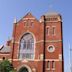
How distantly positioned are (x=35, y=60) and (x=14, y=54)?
5.13 meters

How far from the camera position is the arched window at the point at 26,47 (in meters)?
50.0

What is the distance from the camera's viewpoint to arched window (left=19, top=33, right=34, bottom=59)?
49991mm

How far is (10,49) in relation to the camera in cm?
5216

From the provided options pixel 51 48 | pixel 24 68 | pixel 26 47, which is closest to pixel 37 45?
pixel 26 47

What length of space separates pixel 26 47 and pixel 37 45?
2696mm

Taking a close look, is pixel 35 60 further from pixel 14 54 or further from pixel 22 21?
pixel 22 21

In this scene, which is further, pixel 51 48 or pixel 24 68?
pixel 51 48

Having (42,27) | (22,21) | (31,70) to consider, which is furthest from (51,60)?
(22,21)

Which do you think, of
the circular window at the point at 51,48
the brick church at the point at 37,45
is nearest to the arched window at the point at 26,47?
the brick church at the point at 37,45

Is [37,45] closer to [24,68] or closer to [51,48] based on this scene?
[51,48]

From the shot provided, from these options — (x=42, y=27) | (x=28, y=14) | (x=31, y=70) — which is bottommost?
(x=31, y=70)

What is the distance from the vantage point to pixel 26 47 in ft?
167

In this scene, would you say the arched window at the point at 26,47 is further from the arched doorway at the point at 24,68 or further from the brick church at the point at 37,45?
the arched doorway at the point at 24,68

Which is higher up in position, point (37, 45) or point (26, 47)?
point (37, 45)
